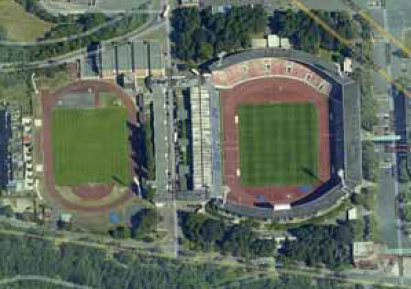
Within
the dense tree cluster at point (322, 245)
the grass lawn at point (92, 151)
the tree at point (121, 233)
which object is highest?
the grass lawn at point (92, 151)

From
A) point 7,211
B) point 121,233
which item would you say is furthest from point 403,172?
point 7,211

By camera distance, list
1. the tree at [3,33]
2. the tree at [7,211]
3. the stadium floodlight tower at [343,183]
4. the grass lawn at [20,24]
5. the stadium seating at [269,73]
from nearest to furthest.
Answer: the stadium floodlight tower at [343,183], the tree at [7,211], the stadium seating at [269,73], the tree at [3,33], the grass lawn at [20,24]

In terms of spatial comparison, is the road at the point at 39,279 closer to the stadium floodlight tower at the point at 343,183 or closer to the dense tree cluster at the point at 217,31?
the dense tree cluster at the point at 217,31

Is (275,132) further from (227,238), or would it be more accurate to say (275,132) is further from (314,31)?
(227,238)

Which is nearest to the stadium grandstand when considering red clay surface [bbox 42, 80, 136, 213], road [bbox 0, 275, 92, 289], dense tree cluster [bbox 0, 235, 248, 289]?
red clay surface [bbox 42, 80, 136, 213]

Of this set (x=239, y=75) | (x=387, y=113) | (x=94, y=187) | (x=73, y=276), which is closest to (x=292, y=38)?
(x=239, y=75)

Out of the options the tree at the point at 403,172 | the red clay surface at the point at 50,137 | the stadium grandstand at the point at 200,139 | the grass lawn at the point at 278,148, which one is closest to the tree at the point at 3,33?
the red clay surface at the point at 50,137
